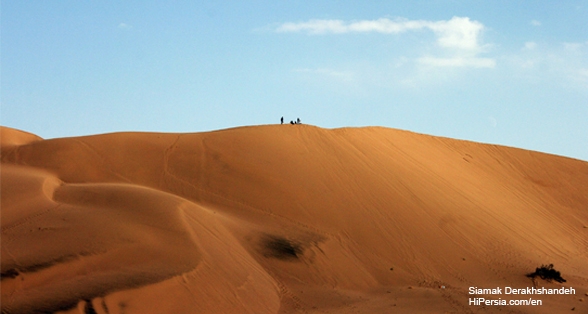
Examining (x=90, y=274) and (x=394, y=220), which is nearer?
(x=90, y=274)

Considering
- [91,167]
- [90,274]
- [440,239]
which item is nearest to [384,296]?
[440,239]

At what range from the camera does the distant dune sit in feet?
46.1

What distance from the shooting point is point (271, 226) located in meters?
18.7

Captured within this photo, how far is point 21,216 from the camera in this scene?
15.5m

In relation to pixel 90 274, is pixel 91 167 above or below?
above

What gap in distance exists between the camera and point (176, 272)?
14.3 m

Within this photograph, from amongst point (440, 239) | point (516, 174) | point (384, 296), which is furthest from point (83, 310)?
point (516, 174)

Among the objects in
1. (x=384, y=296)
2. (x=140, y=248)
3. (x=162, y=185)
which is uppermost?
(x=162, y=185)

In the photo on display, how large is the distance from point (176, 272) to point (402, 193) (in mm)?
10110

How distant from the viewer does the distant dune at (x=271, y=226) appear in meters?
14.1

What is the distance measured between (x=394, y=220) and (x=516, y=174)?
38.3ft

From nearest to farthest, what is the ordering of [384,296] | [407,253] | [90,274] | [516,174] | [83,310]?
[83,310]
[90,274]
[384,296]
[407,253]
[516,174]

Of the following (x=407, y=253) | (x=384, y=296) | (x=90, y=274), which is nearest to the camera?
(x=90, y=274)

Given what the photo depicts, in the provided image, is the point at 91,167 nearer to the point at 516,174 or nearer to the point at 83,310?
the point at 83,310
